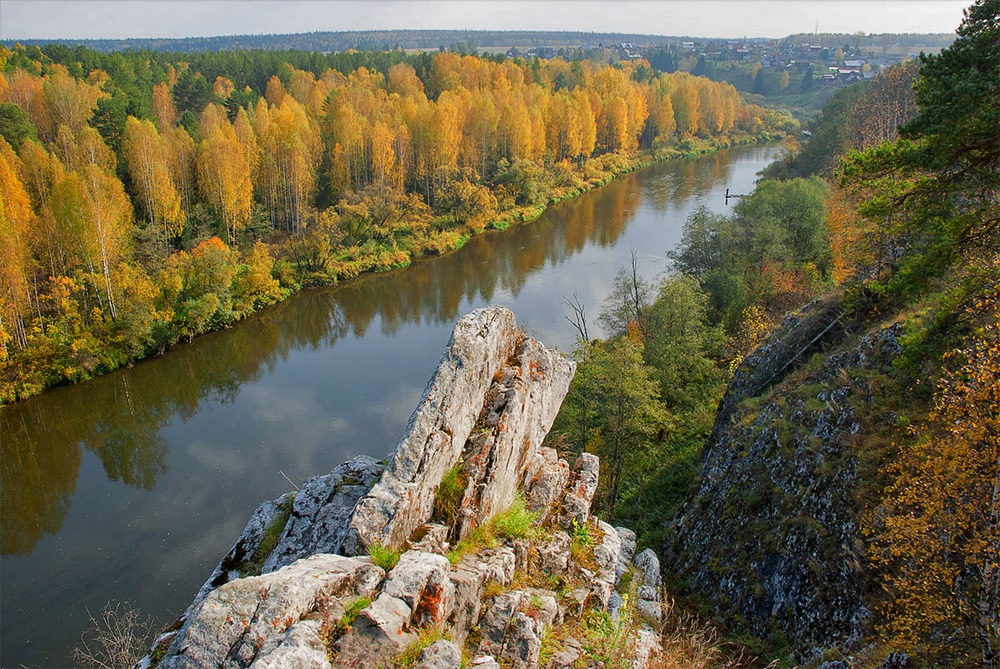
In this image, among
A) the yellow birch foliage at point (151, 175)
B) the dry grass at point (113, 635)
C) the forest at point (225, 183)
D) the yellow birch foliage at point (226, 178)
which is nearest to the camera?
the dry grass at point (113, 635)

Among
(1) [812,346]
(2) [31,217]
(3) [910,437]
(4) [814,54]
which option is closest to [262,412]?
(2) [31,217]

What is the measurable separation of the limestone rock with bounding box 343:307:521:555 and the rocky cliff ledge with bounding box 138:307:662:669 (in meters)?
0.02

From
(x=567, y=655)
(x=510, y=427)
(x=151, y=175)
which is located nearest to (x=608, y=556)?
(x=510, y=427)

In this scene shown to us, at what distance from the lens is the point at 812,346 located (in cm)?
1536

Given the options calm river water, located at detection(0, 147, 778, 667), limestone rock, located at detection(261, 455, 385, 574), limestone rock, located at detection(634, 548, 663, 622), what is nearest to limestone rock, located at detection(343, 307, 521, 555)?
limestone rock, located at detection(261, 455, 385, 574)

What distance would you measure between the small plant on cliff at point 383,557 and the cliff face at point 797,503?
6.27 meters

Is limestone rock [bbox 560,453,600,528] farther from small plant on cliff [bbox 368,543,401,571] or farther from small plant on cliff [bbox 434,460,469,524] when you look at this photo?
small plant on cliff [bbox 368,543,401,571]

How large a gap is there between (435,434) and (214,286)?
91.3 feet

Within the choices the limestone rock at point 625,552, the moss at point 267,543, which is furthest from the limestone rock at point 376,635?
the limestone rock at point 625,552

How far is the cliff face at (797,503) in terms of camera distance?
390 inches

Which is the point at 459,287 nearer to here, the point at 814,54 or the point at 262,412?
the point at 262,412

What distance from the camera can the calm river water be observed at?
17672 millimetres

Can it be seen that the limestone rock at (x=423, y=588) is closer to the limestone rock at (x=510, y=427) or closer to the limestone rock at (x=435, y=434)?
the limestone rock at (x=435, y=434)

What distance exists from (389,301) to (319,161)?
1672 centimetres
